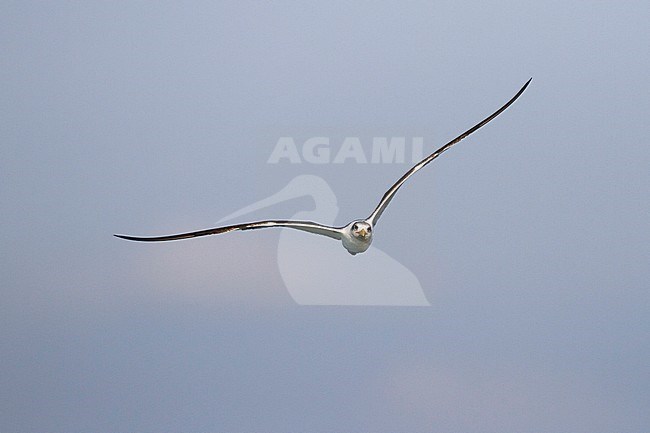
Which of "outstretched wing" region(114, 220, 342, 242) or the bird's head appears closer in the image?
"outstretched wing" region(114, 220, 342, 242)

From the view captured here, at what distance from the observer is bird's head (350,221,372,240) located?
709 centimetres

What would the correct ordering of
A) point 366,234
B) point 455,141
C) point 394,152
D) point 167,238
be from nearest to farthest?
point 167,238 < point 366,234 < point 455,141 < point 394,152

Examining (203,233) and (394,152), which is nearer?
(203,233)

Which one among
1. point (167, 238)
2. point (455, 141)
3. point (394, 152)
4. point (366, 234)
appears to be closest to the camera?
point (167, 238)

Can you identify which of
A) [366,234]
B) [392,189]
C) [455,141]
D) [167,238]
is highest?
[455,141]

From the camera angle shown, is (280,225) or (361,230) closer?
(280,225)

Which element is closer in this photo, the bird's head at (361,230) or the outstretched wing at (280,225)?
the outstretched wing at (280,225)

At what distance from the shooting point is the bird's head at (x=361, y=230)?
23.3 feet

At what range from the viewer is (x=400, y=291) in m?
9.66

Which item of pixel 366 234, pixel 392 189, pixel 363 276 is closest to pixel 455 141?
pixel 392 189

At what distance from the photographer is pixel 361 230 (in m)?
7.09

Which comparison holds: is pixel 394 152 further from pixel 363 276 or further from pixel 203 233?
pixel 203 233

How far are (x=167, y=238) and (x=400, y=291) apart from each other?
372 cm

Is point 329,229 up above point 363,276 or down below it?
below
